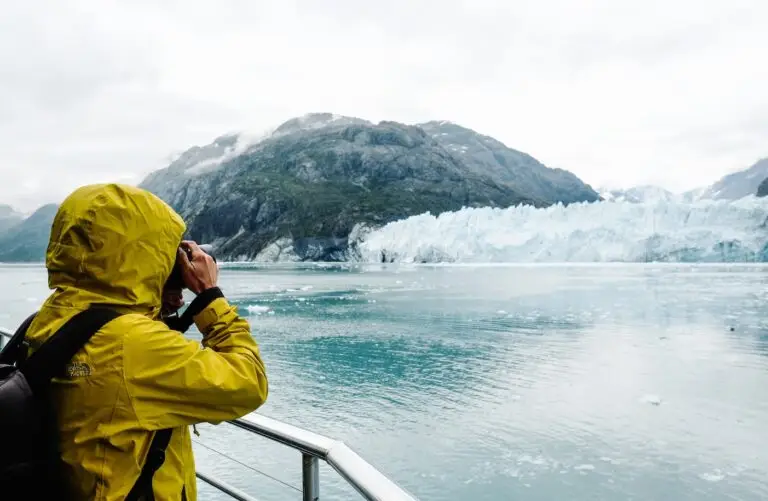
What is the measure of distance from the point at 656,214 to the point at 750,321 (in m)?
34.4

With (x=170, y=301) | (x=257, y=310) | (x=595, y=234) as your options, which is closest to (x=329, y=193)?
(x=595, y=234)

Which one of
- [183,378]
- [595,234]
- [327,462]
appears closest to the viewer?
[183,378]

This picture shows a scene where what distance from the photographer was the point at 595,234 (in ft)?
173

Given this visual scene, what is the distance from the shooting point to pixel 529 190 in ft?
639

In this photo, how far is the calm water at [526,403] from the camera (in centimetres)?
704

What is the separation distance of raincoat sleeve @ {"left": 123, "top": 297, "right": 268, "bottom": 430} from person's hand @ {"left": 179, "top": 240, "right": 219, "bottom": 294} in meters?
0.16

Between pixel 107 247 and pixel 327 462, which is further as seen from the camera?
pixel 327 462

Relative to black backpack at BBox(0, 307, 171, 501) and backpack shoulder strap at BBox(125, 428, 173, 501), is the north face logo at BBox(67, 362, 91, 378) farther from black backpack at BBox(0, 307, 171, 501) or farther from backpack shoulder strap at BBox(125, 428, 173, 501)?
backpack shoulder strap at BBox(125, 428, 173, 501)

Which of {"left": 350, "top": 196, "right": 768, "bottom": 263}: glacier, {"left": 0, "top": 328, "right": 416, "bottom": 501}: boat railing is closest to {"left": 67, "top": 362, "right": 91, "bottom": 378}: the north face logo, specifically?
{"left": 0, "top": 328, "right": 416, "bottom": 501}: boat railing

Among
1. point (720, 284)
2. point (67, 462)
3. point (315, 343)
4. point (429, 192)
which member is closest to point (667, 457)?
point (67, 462)

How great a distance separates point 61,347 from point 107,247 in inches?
9.3

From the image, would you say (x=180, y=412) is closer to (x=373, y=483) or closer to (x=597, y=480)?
(x=373, y=483)

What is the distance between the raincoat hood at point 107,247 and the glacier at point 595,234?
5320 centimetres

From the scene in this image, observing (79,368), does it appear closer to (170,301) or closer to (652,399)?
(170,301)
